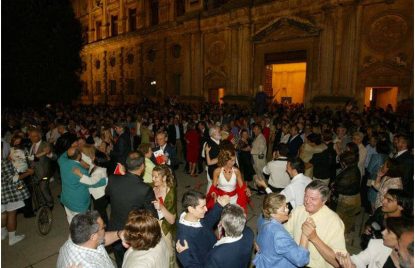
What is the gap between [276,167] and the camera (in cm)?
509

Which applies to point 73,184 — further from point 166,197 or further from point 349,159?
point 349,159

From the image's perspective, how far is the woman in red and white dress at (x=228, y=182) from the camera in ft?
15.1

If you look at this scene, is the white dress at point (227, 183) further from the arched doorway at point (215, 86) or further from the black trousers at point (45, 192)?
the arched doorway at point (215, 86)

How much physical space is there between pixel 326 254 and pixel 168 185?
6.84 ft

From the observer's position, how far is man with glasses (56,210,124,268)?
8.17ft

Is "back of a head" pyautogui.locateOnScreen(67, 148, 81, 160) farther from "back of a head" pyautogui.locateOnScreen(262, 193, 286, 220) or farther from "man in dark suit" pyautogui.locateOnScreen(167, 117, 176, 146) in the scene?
"man in dark suit" pyautogui.locateOnScreen(167, 117, 176, 146)

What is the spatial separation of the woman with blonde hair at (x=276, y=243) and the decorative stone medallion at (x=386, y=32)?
1386 centimetres

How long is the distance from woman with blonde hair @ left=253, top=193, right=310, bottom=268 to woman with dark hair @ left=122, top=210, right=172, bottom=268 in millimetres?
976

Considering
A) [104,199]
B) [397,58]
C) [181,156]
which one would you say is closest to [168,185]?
[104,199]

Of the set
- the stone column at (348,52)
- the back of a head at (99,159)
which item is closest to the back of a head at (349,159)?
the back of a head at (99,159)

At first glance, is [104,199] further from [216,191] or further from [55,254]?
[216,191]

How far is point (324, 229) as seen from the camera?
2.87 meters

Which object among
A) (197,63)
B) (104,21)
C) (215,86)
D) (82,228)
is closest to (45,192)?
(82,228)

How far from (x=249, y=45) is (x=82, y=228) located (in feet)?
56.7
